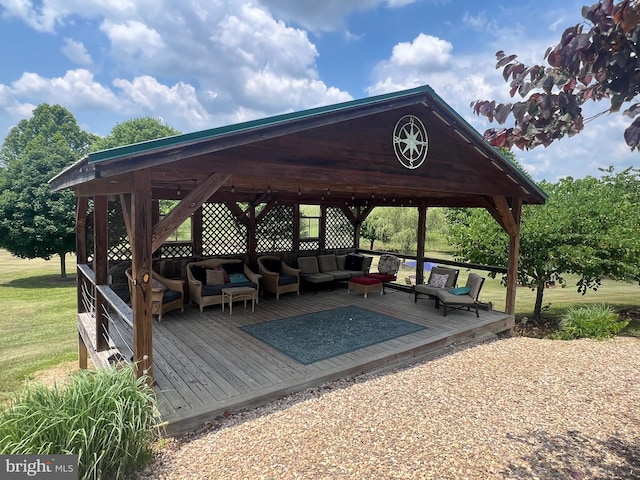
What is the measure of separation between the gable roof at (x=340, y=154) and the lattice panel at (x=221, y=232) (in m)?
1.27

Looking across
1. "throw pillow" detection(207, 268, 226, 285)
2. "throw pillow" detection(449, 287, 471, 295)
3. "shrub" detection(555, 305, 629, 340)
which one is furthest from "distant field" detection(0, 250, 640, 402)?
"throw pillow" detection(207, 268, 226, 285)

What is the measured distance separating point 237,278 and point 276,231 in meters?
2.02

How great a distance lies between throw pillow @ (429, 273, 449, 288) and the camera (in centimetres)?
776

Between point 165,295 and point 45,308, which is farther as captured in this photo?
point 45,308

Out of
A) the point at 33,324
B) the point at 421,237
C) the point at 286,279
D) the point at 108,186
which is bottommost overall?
the point at 33,324

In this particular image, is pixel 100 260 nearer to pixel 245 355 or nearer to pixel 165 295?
pixel 165 295

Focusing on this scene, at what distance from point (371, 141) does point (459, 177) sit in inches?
71.5

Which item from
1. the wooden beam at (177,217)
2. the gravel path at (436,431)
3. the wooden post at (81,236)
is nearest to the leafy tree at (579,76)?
the gravel path at (436,431)

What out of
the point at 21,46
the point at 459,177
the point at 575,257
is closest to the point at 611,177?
the point at 575,257

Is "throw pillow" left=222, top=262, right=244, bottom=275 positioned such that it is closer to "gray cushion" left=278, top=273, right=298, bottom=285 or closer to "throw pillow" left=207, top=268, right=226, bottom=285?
"throw pillow" left=207, top=268, right=226, bottom=285

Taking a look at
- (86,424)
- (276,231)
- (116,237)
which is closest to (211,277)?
(116,237)

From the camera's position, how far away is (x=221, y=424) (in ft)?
11.2

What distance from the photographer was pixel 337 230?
34.2ft

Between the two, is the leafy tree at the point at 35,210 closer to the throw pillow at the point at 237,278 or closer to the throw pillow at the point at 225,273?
the throw pillow at the point at 225,273
